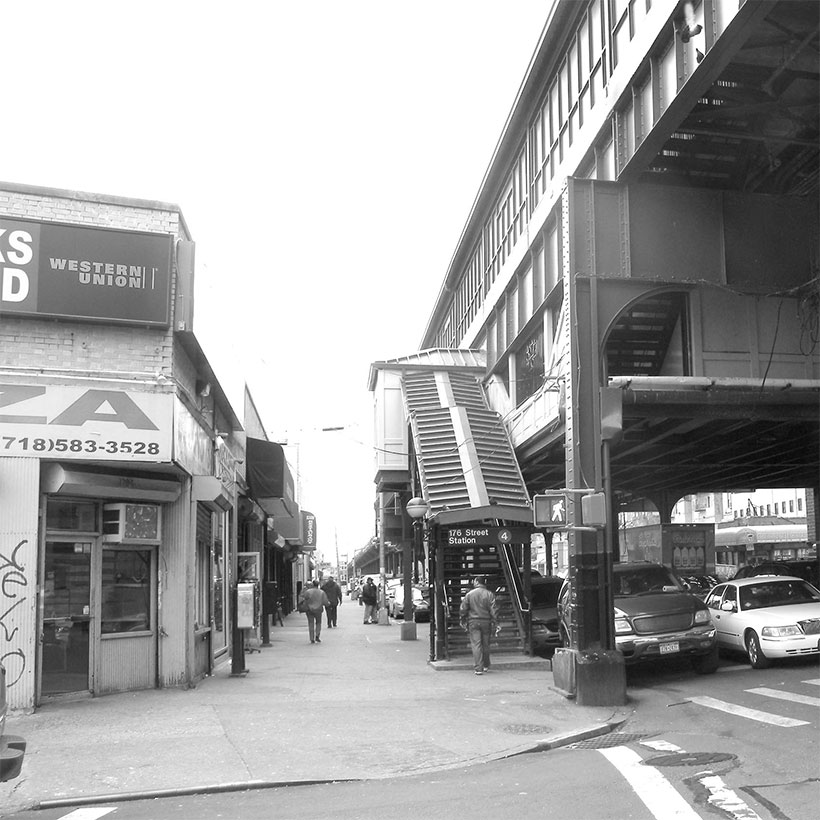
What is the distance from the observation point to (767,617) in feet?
52.1

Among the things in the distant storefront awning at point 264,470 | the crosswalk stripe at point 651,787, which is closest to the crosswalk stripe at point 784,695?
the crosswalk stripe at point 651,787

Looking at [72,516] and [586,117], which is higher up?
[586,117]

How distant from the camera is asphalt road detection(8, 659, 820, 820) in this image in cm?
720

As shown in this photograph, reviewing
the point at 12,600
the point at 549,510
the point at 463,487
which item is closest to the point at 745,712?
the point at 549,510

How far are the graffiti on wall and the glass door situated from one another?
664 mm

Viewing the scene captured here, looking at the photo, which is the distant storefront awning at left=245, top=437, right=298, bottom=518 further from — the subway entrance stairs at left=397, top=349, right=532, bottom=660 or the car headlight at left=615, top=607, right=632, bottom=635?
the car headlight at left=615, top=607, right=632, bottom=635

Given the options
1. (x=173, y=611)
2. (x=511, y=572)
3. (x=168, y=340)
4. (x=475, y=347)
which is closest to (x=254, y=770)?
(x=173, y=611)

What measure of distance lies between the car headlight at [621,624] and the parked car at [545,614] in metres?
4.23

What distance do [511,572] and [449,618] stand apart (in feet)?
5.96

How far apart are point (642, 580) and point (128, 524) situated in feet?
29.6

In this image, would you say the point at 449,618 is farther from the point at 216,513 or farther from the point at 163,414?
the point at 163,414

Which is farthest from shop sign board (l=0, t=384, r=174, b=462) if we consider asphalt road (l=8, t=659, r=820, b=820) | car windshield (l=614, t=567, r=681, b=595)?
car windshield (l=614, t=567, r=681, b=595)

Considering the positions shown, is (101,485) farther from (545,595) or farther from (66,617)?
(545,595)

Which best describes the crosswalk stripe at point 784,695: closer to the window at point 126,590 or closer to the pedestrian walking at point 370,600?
the window at point 126,590
